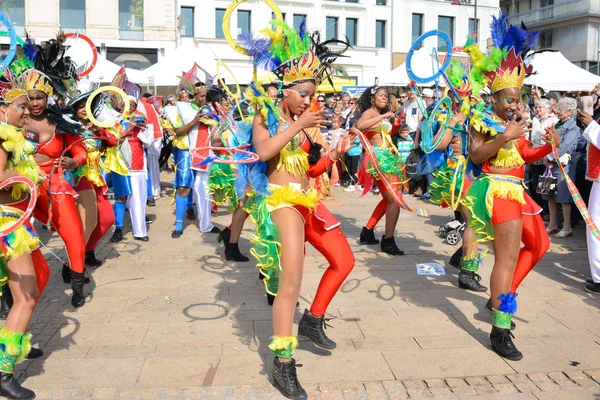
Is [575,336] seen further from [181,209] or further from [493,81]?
[181,209]

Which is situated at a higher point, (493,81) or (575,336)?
(493,81)

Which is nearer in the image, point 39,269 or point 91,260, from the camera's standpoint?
point 39,269

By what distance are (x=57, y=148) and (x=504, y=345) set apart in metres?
3.99

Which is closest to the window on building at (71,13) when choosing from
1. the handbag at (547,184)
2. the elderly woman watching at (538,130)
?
the elderly woman watching at (538,130)

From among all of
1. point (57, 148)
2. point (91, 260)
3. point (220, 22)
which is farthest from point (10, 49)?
point (220, 22)

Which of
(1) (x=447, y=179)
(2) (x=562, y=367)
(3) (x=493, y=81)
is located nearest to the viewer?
(2) (x=562, y=367)

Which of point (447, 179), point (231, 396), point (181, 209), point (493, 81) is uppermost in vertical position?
point (493, 81)

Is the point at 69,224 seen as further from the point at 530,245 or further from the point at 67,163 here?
the point at 530,245

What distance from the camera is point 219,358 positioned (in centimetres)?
408

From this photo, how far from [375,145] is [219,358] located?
Answer: 3754 mm

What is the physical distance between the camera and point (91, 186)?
5809mm

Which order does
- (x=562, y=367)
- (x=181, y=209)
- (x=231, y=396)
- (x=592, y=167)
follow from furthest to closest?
1. (x=181, y=209)
2. (x=592, y=167)
3. (x=562, y=367)
4. (x=231, y=396)

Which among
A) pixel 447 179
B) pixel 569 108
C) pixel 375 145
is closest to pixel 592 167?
pixel 447 179

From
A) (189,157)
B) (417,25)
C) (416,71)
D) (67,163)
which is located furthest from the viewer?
(417,25)
